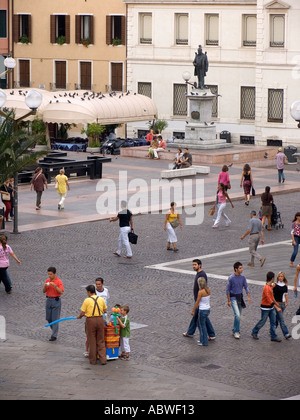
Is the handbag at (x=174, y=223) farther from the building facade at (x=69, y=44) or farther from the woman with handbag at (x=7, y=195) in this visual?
the building facade at (x=69, y=44)

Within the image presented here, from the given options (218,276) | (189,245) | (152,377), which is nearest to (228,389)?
(152,377)

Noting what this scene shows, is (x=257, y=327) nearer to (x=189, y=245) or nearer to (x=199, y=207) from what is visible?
(x=189, y=245)

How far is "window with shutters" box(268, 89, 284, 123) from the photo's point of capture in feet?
186

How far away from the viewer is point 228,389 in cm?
1772

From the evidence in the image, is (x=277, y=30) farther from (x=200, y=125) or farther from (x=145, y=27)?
(x=145, y=27)

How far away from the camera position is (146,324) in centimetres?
2191

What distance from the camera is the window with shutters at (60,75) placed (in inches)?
2586

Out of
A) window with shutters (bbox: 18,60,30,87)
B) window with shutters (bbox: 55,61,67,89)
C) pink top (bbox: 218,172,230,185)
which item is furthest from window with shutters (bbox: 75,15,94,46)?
pink top (bbox: 218,172,230,185)

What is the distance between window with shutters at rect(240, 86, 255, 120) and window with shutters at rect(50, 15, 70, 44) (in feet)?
39.6

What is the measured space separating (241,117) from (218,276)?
33053mm

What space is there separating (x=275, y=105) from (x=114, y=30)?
11428 mm

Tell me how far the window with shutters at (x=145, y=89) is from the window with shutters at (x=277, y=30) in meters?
8.41

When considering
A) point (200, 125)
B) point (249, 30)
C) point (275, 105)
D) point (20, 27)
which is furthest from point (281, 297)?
point (20, 27)

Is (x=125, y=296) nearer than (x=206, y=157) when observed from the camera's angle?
Yes
